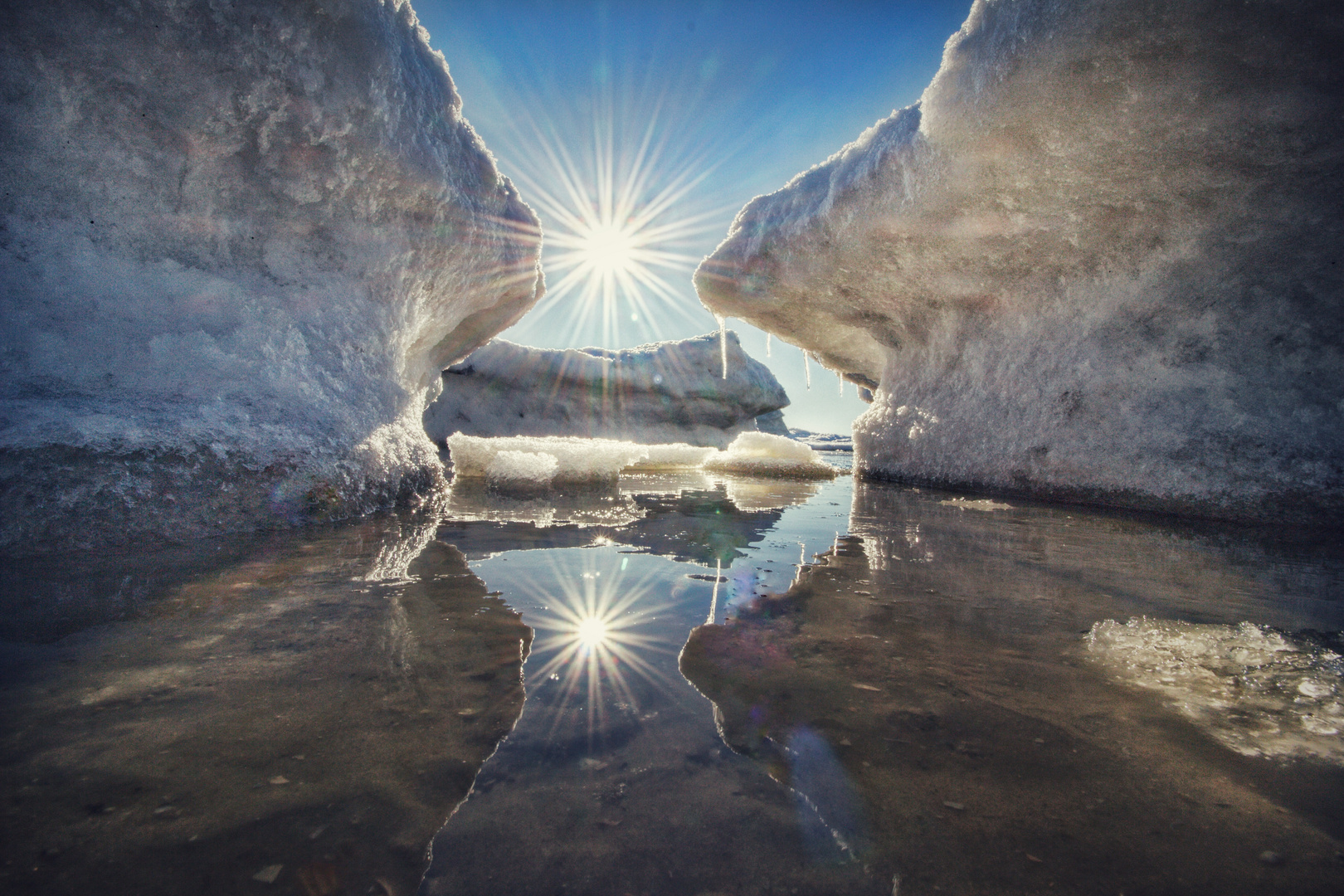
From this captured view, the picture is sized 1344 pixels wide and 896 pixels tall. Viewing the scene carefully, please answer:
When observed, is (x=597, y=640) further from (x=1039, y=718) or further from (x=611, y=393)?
(x=611, y=393)

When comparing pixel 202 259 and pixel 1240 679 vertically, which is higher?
pixel 202 259

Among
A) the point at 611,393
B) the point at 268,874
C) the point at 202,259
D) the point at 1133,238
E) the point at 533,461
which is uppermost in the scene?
the point at 1133,238

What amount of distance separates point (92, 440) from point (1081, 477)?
15.7 ft

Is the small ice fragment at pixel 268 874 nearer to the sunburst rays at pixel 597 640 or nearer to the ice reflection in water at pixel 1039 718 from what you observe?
the sunburst rays at pixel 597 640

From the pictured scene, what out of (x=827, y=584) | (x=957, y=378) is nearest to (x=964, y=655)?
(x=827, y=584)

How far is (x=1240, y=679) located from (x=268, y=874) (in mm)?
1368

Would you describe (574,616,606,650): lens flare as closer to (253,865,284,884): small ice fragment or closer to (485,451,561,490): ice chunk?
(253,865,284,884): small ice fragment

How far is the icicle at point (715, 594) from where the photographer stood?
111 cm

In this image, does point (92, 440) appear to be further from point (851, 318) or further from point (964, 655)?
point (851, 318)

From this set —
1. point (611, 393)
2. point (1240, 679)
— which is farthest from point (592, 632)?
point (611, 393)

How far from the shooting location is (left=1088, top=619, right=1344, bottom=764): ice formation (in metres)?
0.71

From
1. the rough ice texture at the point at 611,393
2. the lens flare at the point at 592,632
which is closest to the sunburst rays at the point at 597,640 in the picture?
the lens flare at the point at 592,632

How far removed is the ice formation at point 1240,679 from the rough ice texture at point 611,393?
11789 mm

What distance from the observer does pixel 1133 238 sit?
335 centimetres
